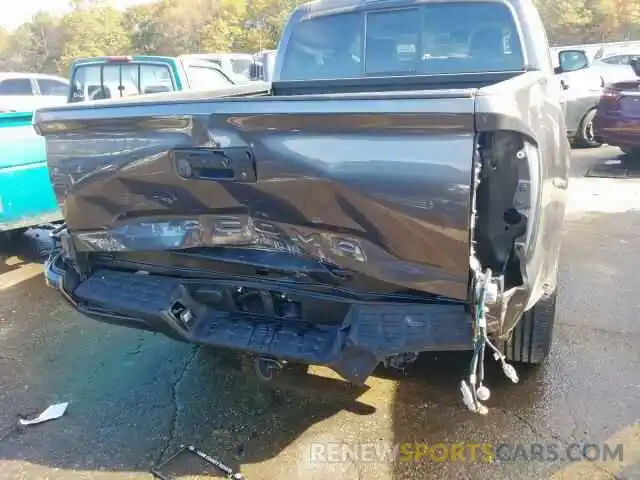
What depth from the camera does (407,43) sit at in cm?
402

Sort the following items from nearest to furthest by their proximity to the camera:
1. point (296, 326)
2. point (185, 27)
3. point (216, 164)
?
point (216, 164)
point (296, 326)
point (185, 27)

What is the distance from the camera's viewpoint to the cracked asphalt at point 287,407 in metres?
2.67

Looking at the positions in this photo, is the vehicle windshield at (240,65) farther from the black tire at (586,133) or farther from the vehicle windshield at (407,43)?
the vehicle windshield at (407,43)

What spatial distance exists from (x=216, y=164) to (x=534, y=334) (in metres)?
1.81

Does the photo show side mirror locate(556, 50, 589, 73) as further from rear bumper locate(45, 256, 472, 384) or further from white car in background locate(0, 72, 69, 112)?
white car in background locate(0, 72, 69, 112)

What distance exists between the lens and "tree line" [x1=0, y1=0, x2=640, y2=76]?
3503 cm

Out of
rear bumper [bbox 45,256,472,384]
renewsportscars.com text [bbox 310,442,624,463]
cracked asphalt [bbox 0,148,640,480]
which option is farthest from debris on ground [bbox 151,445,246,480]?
rear bumper [bbox 45,256,472,384]

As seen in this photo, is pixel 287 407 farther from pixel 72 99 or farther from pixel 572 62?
pixel 72 99

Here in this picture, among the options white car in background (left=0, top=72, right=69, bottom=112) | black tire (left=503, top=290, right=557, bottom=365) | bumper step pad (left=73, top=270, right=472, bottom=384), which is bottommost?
black tire (left=503, top=290, right=557, bottom=365)

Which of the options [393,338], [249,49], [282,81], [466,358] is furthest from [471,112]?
[249,49]

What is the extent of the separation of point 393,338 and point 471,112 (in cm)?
91

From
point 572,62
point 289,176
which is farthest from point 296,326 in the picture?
point 572,62

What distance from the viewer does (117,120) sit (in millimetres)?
2537

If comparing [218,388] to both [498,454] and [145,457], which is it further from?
[498,454]
